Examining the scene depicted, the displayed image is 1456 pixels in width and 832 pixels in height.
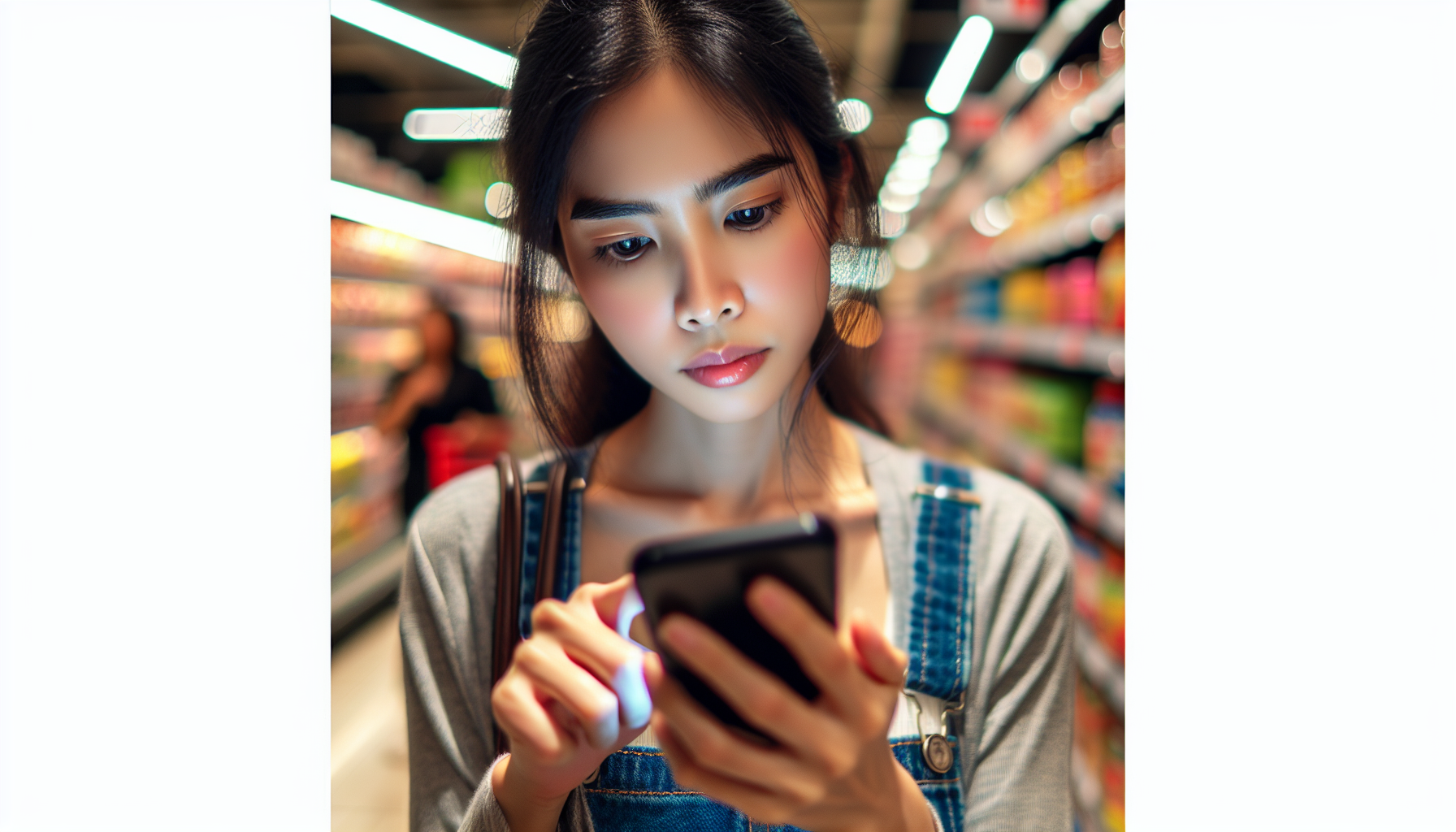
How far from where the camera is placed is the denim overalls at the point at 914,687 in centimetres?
58

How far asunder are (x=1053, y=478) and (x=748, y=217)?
6.88 feet

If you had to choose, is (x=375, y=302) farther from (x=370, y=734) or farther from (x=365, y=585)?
(x=370, y=734)

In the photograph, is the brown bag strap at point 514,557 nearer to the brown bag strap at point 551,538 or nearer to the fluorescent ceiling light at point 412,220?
the brown bag strap at point 551,538

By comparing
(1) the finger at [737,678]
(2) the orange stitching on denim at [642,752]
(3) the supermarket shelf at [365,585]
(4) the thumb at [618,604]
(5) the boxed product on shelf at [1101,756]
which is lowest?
(5) the boxed product on shelf at [1101,756]

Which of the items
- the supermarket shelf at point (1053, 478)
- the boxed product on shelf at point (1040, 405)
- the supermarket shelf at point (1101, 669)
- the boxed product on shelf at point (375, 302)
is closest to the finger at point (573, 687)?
the supermarket shelf at point (1053, 478)

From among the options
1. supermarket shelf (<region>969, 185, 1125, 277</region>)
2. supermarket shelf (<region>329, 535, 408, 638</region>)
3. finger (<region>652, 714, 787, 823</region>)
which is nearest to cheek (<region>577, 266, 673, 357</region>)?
finger (<region>652, 714, 787, 823</region>)

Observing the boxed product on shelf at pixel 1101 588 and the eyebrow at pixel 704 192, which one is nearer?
the eyebrow at pixel 704 192

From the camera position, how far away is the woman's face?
481mm

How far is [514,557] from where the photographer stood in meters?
0.62

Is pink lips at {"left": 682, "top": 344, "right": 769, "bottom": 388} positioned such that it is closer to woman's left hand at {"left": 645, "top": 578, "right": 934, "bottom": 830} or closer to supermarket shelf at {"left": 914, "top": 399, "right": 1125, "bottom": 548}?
woman's left hand at {"left": 645, "top": 578, "right": 934, "bottom": 830}

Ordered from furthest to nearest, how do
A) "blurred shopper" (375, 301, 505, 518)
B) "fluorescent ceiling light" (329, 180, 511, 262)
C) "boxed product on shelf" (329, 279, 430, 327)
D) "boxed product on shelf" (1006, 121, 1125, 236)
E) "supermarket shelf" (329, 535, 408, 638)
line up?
"boxed product on shelf" (329, 279, 430, 327)
"supermarket shelf" (329, 535, 408, 638)
"blurred shopper" (375, 301, 505, 518)
"boxed product on shelf" (1006, 121, 1125, 236)
"fluorescent ceiling light" (329, 180, 511, 262)

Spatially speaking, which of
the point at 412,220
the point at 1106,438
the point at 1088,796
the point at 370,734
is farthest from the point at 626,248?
the point at 1088,796

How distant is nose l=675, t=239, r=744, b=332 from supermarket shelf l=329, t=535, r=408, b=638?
8.24 feet
